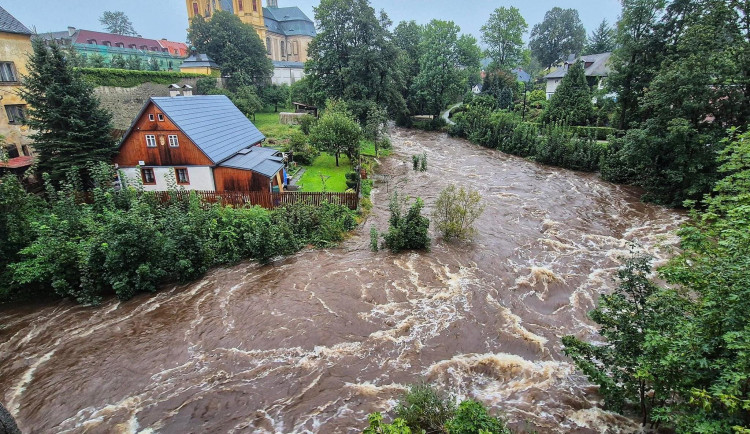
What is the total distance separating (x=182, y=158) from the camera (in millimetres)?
20047

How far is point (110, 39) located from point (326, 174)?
70067 mm

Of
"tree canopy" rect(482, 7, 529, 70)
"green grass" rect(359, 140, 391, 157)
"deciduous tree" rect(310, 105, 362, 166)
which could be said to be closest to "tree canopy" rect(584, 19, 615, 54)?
"tree canopy" rect(482, 7, 529, 70)

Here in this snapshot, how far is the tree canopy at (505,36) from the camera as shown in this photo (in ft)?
172

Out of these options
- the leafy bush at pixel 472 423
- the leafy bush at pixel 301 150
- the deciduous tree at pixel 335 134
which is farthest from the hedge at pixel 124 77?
the leafy bush at pixel 472 423

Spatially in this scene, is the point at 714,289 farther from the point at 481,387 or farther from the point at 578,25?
the point at 578,25

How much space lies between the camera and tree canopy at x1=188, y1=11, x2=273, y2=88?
49.7 m

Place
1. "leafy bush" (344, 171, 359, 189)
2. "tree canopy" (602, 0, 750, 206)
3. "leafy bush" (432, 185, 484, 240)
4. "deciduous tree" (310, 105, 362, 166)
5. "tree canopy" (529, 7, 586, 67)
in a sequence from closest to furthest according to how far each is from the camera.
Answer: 1. "leafy bush" (432, 185, 484, 240)
2. "tree canopy" (602, 0, 750, 206)
3. "leafy bush" (344, 171, 359, 189)
4. "deciduous tree" (310, 105, 362, 166)
5. "tree canopy" (529, 7, 586, 67)

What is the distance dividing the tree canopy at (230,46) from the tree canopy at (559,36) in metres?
60.9

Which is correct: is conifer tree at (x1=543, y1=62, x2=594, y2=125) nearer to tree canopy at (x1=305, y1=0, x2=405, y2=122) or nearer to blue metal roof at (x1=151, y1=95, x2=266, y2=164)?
tree canopy at (x1=305, y1=0, x2=405, y2=122)

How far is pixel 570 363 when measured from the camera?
966cm

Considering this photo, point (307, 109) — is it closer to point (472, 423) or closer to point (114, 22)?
point (472, 423)

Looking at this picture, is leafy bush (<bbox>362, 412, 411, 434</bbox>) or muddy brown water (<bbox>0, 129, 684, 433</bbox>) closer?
leafy bush (<bbox>362, 412, 411, 434</bbox>)

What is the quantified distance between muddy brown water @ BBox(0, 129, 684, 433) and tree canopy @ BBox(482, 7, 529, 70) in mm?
43966

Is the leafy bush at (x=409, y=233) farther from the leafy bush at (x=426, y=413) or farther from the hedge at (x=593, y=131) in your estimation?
the hedge at (x=593, y=131)
